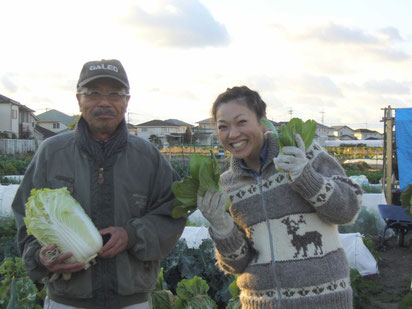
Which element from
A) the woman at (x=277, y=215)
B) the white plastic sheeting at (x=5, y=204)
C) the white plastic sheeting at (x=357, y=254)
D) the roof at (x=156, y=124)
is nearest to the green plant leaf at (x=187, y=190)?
the woman at (x=277, y=215)

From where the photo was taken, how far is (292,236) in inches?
97.7

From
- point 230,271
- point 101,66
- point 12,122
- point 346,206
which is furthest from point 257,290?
point 12,122

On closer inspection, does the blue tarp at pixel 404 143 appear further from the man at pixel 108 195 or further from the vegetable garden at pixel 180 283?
the man at pixel 108 195

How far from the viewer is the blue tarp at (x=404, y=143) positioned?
35.4ft

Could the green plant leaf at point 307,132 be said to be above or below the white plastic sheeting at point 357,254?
above

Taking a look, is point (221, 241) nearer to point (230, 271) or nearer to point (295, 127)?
point (230, 271)

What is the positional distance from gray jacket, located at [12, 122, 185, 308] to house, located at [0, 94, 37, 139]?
158ft

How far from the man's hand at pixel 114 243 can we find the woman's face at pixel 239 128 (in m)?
0.85

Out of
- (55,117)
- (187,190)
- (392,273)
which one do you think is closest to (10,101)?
(55,117)

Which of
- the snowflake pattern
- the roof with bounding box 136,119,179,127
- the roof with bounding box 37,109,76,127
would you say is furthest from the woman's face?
the roof with bounding box 136,119,179,127

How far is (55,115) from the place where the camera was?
7912 cm

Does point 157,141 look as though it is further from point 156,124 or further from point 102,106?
point 156,124

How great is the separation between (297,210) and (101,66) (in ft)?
5.04

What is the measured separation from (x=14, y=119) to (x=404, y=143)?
1945 inches
